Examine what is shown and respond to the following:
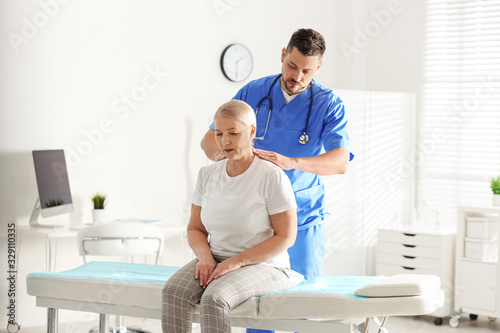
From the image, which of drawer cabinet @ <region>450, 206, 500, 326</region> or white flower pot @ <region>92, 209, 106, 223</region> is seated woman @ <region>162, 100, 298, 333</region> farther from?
drawer cabinet @ <region>450, 206, 500, 326</region>

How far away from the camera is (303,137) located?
240cm

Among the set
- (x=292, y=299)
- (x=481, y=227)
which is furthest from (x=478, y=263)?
(x=292, y=299)

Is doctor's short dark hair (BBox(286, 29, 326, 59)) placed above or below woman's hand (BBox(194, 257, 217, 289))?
above

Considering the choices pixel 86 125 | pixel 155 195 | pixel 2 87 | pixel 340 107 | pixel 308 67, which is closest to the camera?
pixel 308 67

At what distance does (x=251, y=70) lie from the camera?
493 centimetres

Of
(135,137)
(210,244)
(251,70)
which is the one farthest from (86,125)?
(210,244)

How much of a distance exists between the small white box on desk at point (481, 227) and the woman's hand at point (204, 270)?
2.67 meters

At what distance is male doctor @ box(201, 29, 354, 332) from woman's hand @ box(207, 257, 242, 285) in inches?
13.1

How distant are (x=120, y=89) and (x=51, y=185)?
80 cm

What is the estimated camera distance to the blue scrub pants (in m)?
2.38

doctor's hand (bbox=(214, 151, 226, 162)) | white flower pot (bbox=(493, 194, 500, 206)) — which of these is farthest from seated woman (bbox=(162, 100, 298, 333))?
white flower pot (bbox=(493, 194, 500, 206))

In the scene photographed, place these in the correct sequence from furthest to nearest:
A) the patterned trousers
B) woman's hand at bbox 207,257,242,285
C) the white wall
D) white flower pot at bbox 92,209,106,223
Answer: white flower pot at bbox 92,209,106,223
the white wall
woman's hand at bbox 207,257,242,285
the patterned trousers

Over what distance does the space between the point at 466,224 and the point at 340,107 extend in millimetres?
2340

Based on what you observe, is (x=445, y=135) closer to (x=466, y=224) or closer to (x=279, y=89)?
(x=466, y=224)
